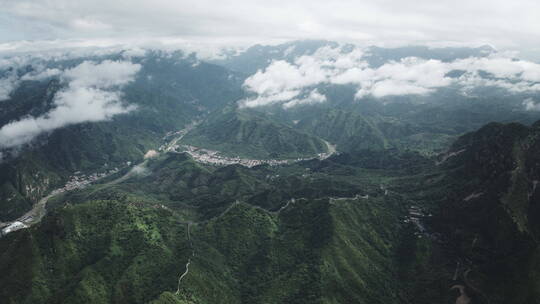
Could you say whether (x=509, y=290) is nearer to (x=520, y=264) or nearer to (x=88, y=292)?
(x=520, y=264)

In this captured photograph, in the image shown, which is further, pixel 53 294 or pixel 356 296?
pixel 356 296

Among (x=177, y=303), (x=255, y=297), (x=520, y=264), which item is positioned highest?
(x=520, y=264)

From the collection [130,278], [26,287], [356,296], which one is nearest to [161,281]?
[130,278]

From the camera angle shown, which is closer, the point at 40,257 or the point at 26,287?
the point at 26,287

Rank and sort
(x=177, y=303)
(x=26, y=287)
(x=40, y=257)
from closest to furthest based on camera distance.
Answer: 1. (x=177, y=303)
2. (x=26, y=287)
3. (x=40, y=257)

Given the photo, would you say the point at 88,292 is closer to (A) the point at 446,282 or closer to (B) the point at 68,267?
(B) the point at 68,267

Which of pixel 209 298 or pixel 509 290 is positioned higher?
pixel 509 290

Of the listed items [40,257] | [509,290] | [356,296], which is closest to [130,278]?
[40,257]

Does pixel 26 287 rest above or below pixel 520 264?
below

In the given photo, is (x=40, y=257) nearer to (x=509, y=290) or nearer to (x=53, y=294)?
(x=53, y=294)

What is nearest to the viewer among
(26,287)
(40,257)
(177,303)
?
(177,303)
